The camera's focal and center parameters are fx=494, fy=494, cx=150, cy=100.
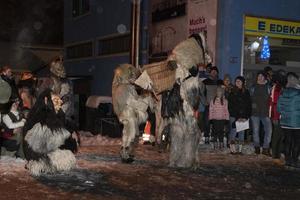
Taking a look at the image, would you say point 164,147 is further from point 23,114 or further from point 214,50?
point 214,50

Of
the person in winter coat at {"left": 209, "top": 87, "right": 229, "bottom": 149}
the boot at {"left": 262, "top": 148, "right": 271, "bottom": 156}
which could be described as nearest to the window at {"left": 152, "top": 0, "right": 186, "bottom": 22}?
the person in winter coat at {"left": 209, "top": 87, "right": 229, "bottom": 149}

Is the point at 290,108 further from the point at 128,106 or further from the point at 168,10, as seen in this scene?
the point at 168,10

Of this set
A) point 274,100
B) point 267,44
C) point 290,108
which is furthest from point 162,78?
point 267,44

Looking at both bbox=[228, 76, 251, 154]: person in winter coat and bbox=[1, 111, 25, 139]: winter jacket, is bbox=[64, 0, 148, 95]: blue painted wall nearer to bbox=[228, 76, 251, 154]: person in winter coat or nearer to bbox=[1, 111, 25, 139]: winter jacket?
bbox=[228, 76, 251, 154]: person in winter coat

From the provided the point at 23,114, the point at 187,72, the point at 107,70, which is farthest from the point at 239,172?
the point at 107,70

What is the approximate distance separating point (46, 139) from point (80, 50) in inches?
712

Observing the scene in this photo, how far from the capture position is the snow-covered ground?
723 centimetres

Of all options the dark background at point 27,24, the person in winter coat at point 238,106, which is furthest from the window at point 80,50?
the person in winter coat at point 238,106

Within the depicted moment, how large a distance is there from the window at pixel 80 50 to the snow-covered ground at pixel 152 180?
1445 cm

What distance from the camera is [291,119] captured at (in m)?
9.88

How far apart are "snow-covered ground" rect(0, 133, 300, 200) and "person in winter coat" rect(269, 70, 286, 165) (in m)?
0.32

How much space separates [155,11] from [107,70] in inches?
200

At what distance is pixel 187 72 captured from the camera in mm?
9406

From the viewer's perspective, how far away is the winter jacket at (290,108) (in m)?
9.85
